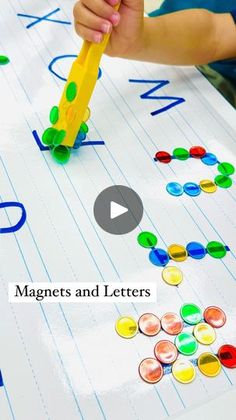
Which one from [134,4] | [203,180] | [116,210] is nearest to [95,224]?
[116,210]

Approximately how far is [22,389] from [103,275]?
0.36 feet

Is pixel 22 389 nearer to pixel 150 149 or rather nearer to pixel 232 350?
pixel 232 350

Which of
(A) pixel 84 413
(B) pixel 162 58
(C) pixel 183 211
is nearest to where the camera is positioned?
(A) pixel 84 413

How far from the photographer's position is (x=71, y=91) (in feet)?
1.57

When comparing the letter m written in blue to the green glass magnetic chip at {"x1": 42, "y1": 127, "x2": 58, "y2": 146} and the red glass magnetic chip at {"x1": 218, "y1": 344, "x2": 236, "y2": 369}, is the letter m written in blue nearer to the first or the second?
the green glass magnetic chip at {"x1": 42, "y1": 127, "x2": 58, "y2": 146}

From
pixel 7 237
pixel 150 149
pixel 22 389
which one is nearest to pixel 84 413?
pixel 22 389

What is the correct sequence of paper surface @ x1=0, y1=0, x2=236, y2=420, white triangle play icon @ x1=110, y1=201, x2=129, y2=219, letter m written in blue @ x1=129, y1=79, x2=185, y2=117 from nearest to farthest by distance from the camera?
paper surface @ x1=0, y1=0, x2=236, y2=420 < white triangle play icon @ x1=110, y1=201, x2=129, y2=219 < letter m written in blue @ x1=129, y1=79, x2=185, y2=117

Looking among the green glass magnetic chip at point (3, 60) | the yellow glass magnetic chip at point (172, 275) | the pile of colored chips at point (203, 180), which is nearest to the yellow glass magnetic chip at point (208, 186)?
the pile of colored chips at point (203, 180)

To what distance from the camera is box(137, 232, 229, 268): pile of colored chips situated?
1.38 feet

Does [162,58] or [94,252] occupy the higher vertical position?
[162,58]

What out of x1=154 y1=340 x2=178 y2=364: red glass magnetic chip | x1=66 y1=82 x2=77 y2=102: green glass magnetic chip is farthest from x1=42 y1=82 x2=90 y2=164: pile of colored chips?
x1=154 y1=340 x2=178 y2=364: red glass magnetic chip

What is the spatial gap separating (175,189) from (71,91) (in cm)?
14

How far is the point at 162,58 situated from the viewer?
0.61 m
